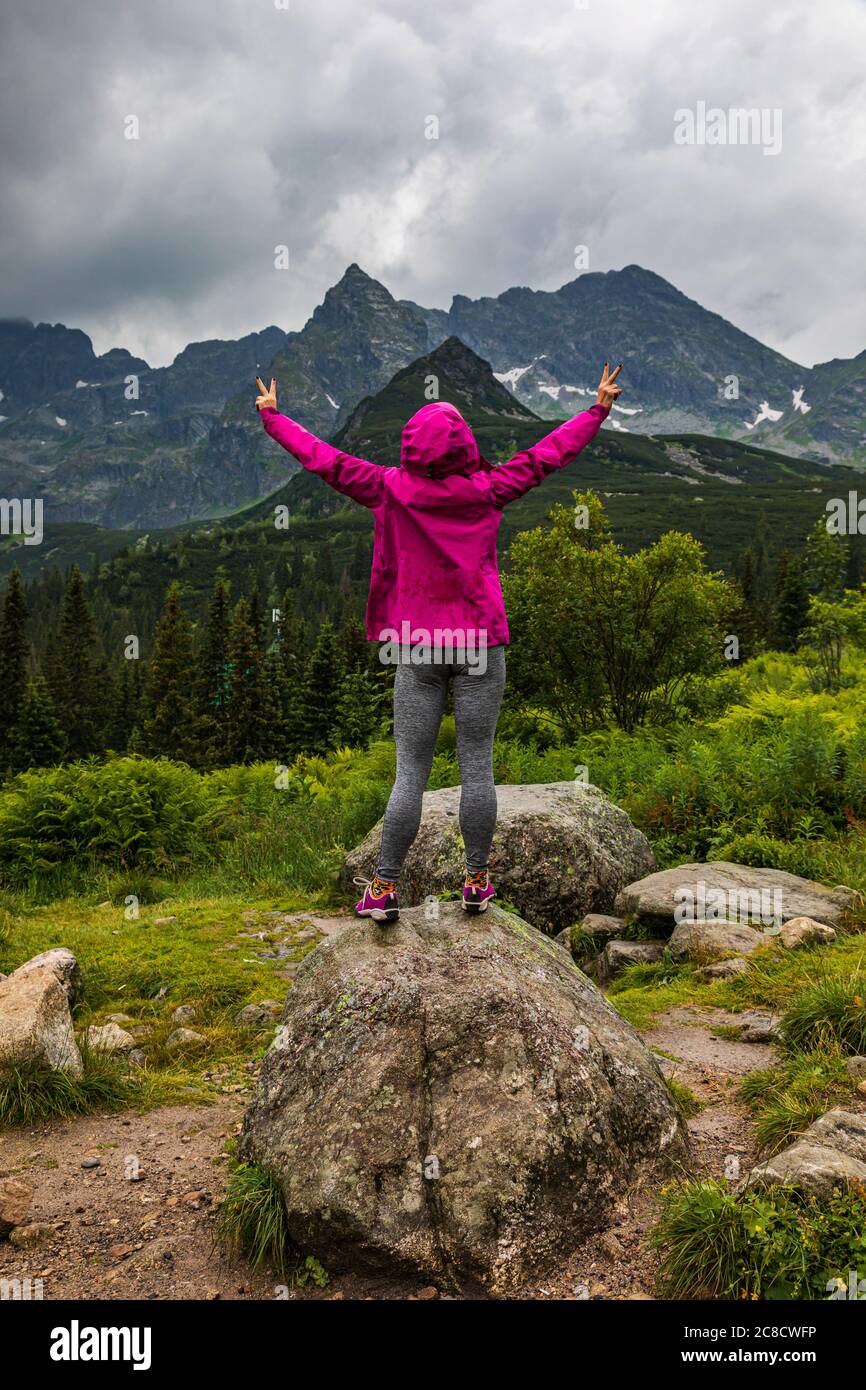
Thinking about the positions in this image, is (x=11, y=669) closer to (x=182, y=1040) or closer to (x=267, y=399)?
(x=182, y=1040)

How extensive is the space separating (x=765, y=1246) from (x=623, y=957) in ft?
14.8

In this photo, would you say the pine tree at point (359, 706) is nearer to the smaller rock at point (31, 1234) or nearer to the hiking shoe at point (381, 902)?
→ the hiking shoe at point (381, 902)

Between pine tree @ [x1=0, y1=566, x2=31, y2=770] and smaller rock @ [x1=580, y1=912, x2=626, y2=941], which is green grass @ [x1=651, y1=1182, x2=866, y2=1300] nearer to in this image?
smaller rock @ [x1=580, y1=912, x2=626, y2=941]

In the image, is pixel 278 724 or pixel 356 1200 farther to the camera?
pixel 278 724

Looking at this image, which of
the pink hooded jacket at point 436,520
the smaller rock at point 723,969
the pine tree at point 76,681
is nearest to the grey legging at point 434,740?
the pink hooded jacket at point 436,520

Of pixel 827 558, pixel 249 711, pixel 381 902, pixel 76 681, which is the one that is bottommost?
pixel 381 902

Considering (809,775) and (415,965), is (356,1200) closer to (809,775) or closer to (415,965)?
(415,965)

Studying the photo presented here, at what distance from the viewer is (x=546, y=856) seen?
29.9ft

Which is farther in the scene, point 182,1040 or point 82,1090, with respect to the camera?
point 182,1040

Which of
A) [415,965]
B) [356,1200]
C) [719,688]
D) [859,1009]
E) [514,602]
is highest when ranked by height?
[514,602]

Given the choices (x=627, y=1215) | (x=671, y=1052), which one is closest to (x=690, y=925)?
(x=671, y=1052)

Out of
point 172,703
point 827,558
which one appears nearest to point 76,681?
point 172,703

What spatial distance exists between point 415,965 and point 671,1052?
2.19 meters

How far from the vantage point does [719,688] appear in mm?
17688
